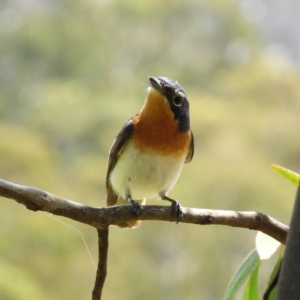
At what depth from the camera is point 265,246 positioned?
1.15 meters

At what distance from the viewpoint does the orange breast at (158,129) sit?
5.22ft

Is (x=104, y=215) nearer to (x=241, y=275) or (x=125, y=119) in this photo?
(x=241, y=275)

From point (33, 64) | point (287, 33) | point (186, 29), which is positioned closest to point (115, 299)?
point (33, 64)

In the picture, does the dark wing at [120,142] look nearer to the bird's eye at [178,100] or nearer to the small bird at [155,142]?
the small bird at [155,142]

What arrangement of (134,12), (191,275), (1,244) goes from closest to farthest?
(1,244) < (191,275) < (134,12)

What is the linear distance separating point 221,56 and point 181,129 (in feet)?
14.6

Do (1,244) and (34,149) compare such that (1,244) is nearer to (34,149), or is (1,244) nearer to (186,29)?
(34,149)

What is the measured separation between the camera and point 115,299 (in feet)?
12.9

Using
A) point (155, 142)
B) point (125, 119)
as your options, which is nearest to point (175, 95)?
point (155, 142)

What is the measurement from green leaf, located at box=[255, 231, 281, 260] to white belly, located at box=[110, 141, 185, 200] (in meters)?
0.47

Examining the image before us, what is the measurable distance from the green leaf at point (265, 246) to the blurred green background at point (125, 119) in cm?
236

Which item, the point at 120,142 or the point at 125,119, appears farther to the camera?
the point at 125,119

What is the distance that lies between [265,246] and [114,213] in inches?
14.2

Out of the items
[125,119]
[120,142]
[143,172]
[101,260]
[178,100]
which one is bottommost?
[101,260]
